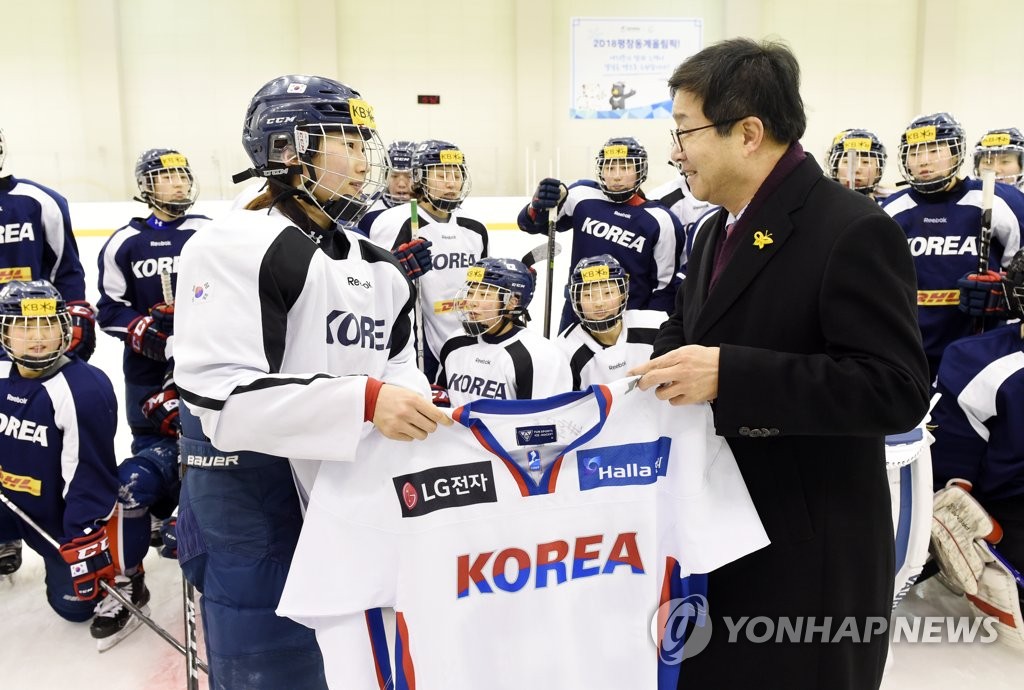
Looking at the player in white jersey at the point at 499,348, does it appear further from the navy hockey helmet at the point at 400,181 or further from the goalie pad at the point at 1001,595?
the navy hockey helmet at the point at 400,181

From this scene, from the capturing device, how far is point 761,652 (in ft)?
4.56

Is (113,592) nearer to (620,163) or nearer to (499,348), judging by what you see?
(499,348)

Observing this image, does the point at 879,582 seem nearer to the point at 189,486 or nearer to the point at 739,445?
the point at 739,445

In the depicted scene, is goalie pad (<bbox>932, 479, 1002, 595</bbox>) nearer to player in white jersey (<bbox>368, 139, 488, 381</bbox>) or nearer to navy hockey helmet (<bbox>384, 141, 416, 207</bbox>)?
player in white jersey (<bbox>368, 139, 488, 381</bbox>)

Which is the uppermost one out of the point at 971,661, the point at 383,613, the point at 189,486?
the point at 189,486

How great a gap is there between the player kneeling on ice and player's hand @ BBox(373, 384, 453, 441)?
1.89 m

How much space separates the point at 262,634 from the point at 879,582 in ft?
3.56

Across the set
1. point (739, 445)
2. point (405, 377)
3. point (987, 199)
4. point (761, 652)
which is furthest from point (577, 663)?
point (987, 199)

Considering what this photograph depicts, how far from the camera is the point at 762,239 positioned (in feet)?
4.26

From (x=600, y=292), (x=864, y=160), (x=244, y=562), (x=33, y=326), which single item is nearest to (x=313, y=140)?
(x=244, y=562)

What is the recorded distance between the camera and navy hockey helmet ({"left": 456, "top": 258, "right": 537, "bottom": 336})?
329 cm

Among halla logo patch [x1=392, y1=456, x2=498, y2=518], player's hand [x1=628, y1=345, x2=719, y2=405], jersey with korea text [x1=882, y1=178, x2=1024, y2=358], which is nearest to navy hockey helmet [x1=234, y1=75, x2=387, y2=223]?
halla logo patch [x1=392, y1=456, x2=498, y2=518]

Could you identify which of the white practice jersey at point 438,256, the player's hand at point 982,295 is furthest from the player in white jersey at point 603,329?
the player's hand at point 982,295

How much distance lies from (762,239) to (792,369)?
0.21 metres
